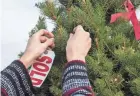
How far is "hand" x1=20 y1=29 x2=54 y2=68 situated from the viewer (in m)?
1.81

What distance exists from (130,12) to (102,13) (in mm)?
172

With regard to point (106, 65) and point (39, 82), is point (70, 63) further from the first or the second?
point (106, 65)

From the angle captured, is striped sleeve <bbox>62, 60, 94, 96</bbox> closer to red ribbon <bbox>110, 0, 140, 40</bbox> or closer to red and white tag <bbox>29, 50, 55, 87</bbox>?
red and white tag <bbox>29, 50, 55, 87</bbox>

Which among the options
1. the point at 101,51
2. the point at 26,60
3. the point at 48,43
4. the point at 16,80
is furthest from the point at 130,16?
the point at 16,80

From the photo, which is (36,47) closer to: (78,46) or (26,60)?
(26,60)

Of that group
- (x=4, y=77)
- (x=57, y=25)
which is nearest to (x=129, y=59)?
(x=57, y=25)

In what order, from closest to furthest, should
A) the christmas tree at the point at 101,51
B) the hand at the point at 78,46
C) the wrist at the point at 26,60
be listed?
the hand at the point at 78,46 < the wrist at the point at 26,60 < the christmas tree at the point at 101,51

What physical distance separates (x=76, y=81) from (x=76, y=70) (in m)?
0.05

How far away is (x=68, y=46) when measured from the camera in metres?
1.61

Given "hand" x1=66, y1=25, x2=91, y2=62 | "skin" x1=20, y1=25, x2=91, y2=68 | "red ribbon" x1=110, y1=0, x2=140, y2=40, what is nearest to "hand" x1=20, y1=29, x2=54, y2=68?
"skin" x1=20, y1=25, x2=91, y2=68

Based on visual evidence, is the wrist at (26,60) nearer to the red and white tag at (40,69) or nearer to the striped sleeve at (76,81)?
the red and white tag at (40,69)

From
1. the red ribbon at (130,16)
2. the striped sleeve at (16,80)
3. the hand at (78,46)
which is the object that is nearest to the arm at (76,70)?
the hand at (78,46)

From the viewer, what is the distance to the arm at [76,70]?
1.44 m

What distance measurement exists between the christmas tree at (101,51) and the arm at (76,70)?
0.56 meters
